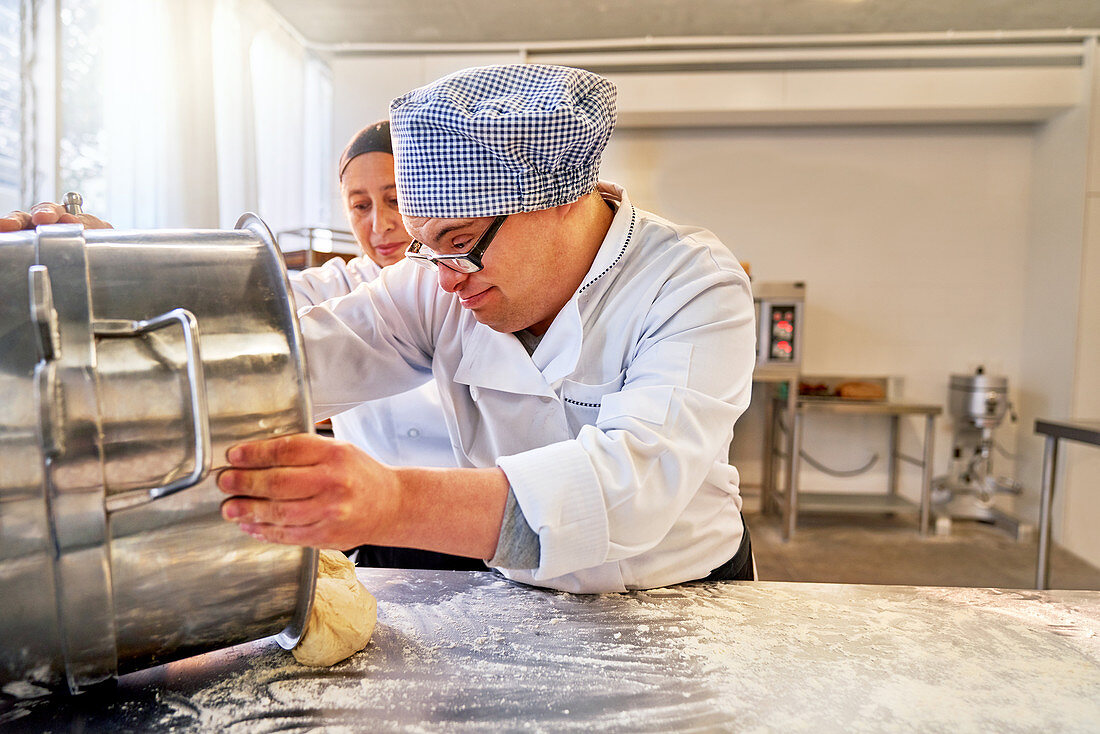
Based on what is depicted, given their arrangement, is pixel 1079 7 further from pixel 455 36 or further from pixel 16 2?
pixel 16 2

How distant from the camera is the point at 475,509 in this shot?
2.39ft

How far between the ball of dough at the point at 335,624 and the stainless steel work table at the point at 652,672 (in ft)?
0.05

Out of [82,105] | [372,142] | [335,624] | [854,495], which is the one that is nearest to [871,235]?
[854,495]

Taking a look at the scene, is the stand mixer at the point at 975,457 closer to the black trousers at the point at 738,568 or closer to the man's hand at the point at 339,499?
the black trousers at the point at 738,568

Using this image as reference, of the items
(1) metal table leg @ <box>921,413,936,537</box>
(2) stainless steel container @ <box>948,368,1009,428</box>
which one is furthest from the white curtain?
(2) stainless steel container @ <box>948,368,1009,428</box>

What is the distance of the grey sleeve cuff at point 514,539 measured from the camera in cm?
75

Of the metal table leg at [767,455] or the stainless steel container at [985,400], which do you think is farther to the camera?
the metal table leg at [767,455]

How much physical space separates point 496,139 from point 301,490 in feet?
1.65

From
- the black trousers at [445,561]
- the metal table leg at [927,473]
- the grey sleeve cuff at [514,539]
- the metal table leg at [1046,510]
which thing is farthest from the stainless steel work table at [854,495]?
the grey sleeve cuff at [514,539]

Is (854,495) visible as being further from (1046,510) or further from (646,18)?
(646,18)

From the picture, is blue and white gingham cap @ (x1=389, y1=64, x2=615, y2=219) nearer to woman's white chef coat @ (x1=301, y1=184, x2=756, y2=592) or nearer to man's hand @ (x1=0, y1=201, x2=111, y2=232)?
woman's white chef coat @ (x1=301, y1=184, x2=756, y2=592)

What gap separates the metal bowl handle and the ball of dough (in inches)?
8.7

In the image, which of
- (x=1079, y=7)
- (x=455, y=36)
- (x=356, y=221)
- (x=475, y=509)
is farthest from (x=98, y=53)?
(x=1079, y=7)

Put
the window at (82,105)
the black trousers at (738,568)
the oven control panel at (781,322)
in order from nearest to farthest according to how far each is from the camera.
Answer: the black trousers at (738,568)
the window at (82,105)
the oven control panel at (781,322)
